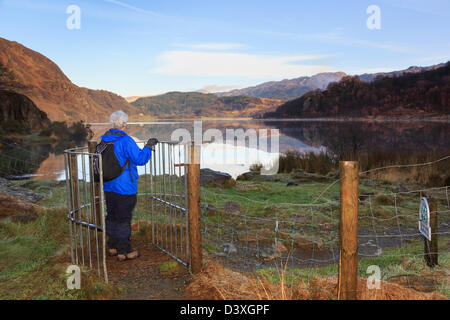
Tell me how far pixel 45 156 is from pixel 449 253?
120ft

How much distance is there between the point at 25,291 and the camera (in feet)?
12.7

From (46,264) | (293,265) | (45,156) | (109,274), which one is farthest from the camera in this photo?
(45,156)

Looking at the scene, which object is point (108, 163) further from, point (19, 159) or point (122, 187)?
point (19, 159)

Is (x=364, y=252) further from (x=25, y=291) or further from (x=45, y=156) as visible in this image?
(x=45, y=156)

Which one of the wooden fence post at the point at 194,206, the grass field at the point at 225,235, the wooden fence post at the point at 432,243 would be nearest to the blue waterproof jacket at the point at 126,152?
the wooden fence post at the point at 194,206

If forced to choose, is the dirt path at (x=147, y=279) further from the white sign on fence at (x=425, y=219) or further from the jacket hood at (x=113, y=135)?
the white sign on fence at (x=425, y=219)

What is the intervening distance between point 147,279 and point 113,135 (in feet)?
6.40

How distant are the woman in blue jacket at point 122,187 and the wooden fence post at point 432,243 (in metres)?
4.24

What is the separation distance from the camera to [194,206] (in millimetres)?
4328

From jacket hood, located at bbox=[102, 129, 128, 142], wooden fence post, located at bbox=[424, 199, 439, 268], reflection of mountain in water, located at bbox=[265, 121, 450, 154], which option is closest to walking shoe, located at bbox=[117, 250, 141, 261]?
jacket hood, located at bbox=[102, 129, 128, 142]

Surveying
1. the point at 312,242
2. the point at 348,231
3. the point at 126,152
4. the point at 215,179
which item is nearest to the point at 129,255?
the point at 126,152

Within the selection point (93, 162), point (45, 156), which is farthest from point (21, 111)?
point (93, 162)

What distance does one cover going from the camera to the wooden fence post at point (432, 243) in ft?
17.0

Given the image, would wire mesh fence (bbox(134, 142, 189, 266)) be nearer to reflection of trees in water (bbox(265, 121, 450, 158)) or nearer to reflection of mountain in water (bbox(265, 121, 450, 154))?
reflection of trees in water (bbox(265, 121, 450, 158))
